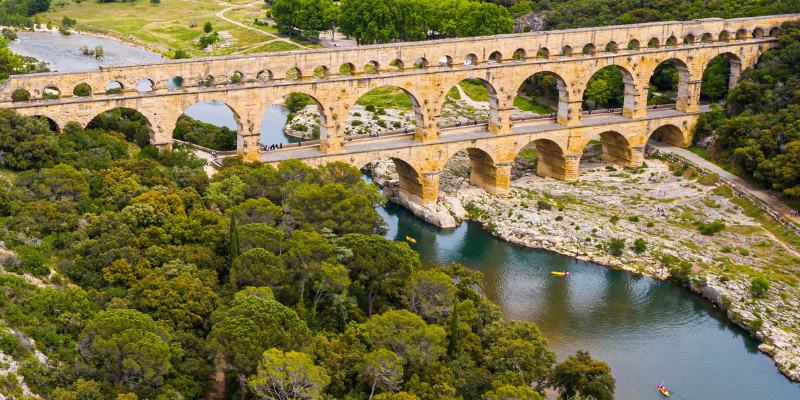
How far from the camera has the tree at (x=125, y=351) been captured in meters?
34.7

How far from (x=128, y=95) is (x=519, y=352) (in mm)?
30757

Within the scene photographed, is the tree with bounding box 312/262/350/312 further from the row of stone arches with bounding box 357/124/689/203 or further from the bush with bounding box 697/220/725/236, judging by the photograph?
the bush with bounding box 697/220/725/236

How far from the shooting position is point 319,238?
45781 mm

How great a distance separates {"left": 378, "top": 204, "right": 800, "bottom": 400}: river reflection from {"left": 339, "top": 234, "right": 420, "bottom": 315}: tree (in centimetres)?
934

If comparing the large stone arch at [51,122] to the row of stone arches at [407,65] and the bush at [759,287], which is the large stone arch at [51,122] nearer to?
the row of stone arches at [407,65]

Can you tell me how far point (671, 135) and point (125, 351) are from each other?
54096 millimetres

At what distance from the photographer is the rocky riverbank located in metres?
53.8

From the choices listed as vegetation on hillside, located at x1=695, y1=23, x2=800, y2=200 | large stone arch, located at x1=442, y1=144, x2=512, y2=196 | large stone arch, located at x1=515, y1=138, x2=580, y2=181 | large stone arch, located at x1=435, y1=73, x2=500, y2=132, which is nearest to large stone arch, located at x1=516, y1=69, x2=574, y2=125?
large stone arch, located at x1=515, y1=138, x2=580, y2=181

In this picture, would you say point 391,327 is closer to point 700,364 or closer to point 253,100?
point 700,364

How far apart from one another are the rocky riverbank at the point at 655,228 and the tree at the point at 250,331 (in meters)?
26.0

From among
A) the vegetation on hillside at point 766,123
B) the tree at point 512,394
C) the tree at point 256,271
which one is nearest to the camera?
the tree at point 512,394

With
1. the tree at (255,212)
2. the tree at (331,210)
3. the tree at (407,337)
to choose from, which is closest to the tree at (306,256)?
the tree at (331,210)

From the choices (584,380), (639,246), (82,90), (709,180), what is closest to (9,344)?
(584,380)

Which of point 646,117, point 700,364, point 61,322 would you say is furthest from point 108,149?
point 646,117
